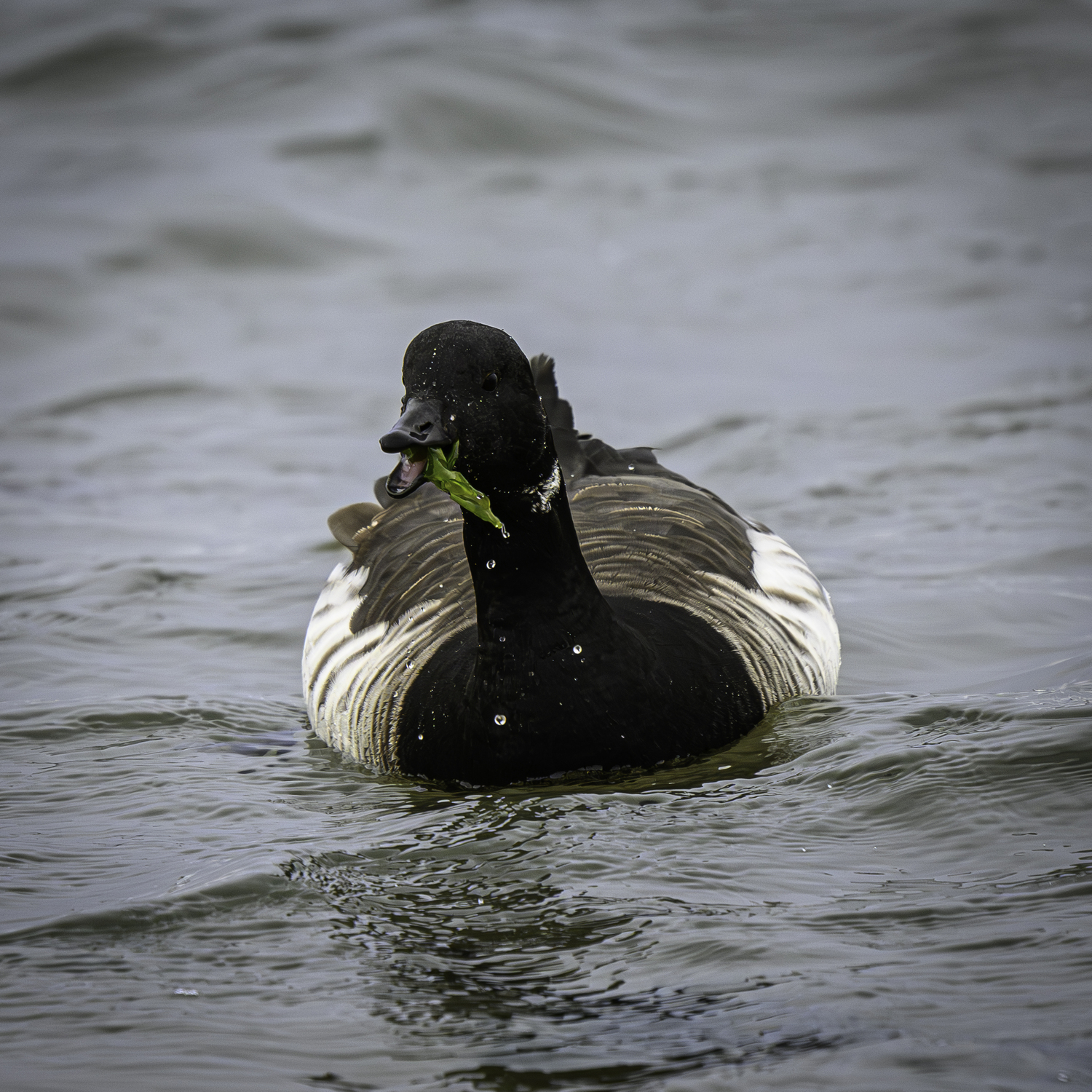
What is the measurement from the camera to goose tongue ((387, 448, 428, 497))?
14.8 feet

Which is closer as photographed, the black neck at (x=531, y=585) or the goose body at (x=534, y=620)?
the goose body at (x=534, y=620)

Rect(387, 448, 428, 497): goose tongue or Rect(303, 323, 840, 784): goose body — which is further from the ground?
Rect(387, 448, 428, 497): goose tongue

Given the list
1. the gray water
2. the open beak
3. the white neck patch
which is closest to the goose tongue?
the open beak

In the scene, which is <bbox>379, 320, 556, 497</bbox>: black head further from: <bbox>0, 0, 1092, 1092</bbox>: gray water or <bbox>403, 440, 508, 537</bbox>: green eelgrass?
<bbox>0, 0, 1092, 1092</bbox>: gray water

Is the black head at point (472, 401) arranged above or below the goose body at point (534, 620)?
above

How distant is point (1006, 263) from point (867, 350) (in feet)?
8.10

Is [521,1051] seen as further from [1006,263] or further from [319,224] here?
[319,224]

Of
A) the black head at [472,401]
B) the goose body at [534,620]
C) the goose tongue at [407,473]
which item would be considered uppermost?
the black head at [472,401]

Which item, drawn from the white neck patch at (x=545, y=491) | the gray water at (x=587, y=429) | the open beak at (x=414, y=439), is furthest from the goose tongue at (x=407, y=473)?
the gray water at (x=587, y=429)

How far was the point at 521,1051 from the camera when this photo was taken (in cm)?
364

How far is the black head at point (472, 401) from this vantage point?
4703mm

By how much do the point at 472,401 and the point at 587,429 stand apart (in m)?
6.64

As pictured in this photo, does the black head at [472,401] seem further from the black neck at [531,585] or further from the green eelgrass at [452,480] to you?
the black neck at [531,585]

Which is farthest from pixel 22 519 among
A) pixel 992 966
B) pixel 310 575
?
pixel 992 966
